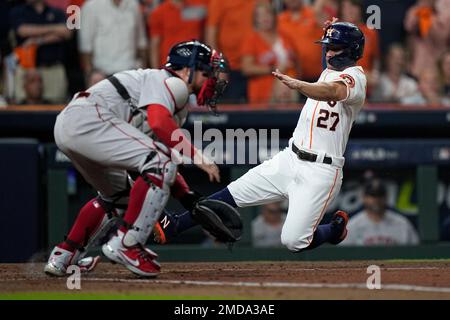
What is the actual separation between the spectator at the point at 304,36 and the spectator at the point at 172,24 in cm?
82

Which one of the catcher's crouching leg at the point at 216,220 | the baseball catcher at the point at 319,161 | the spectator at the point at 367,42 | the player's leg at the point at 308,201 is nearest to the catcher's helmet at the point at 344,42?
the baseball catcher at the point at 319,161

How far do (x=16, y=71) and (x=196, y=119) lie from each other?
1.82 meters

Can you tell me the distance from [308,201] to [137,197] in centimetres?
132

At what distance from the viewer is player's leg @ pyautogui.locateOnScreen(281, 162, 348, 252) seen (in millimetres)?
7152

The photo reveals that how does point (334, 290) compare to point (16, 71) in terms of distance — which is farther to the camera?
point (16, 71)

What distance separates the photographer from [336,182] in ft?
23.7

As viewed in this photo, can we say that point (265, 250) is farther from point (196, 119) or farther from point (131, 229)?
point (131, 229)

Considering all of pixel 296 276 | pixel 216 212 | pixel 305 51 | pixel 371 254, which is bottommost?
pixel 371 254

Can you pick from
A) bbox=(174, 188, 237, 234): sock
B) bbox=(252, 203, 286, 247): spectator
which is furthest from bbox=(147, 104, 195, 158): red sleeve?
bbox=(252, 203, 286, 247): spectator

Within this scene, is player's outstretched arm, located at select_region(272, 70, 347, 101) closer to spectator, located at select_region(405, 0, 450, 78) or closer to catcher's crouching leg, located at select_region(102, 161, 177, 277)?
catcher's crouching leg, located at select_region(102, 161, 177, 277)

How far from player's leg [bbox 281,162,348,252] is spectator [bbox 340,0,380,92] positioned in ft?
12.2

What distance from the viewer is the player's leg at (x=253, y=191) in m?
7.29

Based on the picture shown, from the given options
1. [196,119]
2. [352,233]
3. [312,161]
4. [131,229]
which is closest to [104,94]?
[131,229]

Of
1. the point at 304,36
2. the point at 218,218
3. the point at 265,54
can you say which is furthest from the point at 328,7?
the point at 218,218
